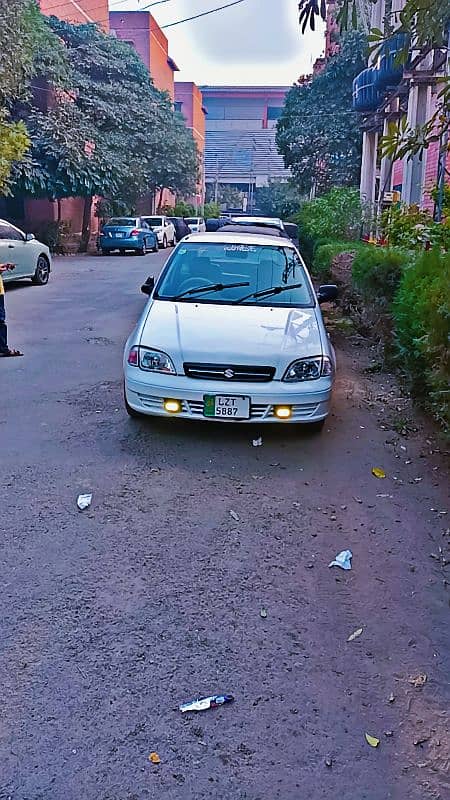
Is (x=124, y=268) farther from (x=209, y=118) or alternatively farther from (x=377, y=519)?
(x=209, y=118)

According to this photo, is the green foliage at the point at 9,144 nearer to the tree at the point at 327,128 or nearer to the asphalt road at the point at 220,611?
the asphalt road at the point at 220,611

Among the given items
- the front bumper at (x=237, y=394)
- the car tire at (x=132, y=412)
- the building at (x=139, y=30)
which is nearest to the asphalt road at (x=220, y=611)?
the car tire at (x=132, y=412)

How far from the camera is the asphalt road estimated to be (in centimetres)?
257

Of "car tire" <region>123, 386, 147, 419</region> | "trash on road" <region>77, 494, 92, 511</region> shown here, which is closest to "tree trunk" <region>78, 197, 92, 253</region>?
"car tire" <region>123, 386, 147, 419</region>

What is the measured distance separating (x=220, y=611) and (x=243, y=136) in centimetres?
9466

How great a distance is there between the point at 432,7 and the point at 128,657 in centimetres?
328

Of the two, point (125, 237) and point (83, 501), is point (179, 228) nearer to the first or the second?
point (125, 237)

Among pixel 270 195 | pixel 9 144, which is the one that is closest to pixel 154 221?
pixel 9 144

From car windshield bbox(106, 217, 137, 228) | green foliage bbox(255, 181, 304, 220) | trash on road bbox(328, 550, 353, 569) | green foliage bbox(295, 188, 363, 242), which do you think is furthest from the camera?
green foliage bbox(255, 181, 304, 220)

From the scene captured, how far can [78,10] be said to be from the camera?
35156mm

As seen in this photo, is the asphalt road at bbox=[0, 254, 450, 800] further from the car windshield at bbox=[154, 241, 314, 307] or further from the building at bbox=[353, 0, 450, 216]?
the building at bbox=[353, 0, 450, 216]

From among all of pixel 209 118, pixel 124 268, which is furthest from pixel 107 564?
pixel 209 118

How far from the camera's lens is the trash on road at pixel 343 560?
3996 millimetres

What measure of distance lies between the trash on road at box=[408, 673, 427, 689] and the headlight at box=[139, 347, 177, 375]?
3088 mm
